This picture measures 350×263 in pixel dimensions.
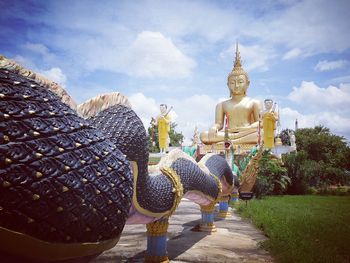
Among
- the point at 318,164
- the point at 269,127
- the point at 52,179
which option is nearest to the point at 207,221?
the point at 52,179

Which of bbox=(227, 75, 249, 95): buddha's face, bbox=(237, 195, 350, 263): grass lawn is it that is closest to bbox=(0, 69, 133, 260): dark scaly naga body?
bbox=(237, 195, 350, 263): grass lawn

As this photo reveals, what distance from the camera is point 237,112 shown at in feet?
50.4

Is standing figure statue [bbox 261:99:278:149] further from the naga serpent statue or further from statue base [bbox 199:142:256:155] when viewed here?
the naga serpent statue

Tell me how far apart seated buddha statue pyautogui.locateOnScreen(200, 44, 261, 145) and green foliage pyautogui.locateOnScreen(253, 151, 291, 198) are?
7.60 ft

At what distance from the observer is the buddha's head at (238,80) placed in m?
15.6

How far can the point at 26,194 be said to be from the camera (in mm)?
1053

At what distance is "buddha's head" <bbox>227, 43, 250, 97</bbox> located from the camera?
15648 millimetres

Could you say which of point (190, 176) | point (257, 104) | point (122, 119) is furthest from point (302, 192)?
point (122, 119)

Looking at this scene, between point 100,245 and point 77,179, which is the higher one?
point 77,179

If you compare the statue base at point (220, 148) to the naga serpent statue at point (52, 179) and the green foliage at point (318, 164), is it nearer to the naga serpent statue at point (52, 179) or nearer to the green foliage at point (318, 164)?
the green foliage at point (318, 164)

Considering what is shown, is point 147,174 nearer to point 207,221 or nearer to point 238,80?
point 207,221

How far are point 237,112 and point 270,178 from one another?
4606mm

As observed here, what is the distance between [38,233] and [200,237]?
13.3ft

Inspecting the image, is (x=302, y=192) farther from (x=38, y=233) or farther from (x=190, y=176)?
(x=38, y=233)
